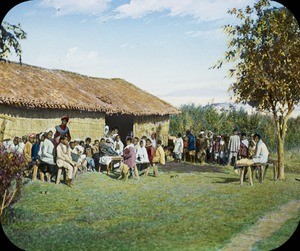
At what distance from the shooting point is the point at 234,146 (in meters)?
7.61

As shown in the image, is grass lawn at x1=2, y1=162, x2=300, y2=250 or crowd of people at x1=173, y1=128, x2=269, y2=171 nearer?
grass lawn at x1=2, y1=162, x2=300, y2=250

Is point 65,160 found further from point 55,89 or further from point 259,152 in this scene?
point 259,152

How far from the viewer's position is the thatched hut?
6.67 meters

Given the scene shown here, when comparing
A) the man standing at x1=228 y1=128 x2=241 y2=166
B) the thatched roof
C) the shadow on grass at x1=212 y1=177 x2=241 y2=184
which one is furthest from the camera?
the man standing at x1=228 y1=128 x2=241 y2=166

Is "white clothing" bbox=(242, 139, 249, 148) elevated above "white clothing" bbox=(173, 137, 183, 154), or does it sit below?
above

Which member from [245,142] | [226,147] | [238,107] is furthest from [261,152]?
[238,107]

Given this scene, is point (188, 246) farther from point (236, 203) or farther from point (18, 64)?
point (18, 64)

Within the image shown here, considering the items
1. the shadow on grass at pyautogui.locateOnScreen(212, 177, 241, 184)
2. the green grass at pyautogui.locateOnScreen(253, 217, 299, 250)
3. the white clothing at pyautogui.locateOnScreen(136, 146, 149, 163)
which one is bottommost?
the green grass at pyautogui.locateOnScreen(253, 217, 299, 250)

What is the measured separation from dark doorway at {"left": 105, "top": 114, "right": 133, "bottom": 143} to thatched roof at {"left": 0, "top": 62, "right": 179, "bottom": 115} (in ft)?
0.58

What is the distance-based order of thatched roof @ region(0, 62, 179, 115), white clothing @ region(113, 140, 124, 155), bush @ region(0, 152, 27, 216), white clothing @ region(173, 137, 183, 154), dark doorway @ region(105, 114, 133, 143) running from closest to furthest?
bush @ region(0, 152, 27, 216), thatched roof @ region(0, 62, 179, 115), dark doorway @ region(105, 114, 133, 143), white clothing @ region(113, 140, 124, 155), white clothing @ region(173, 137, 183, 154)

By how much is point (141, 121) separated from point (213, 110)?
323cm

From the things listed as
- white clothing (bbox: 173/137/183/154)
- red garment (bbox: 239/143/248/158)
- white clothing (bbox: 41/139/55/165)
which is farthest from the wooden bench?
white clothing (bbox: 41/139/55/165)

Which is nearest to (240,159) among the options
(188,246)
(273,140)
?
(273,140)

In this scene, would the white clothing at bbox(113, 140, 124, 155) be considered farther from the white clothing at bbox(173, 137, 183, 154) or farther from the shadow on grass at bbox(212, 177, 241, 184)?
the shadow on grass at bbox(212, 177, 241, 184)
